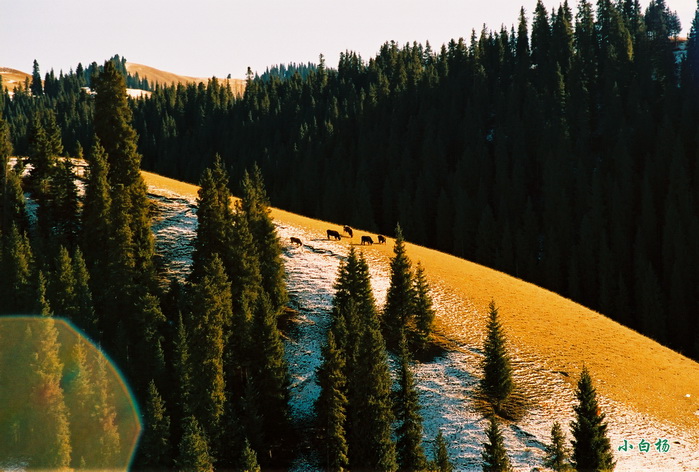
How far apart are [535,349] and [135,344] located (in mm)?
37803

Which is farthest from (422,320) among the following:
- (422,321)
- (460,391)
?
(460,391)

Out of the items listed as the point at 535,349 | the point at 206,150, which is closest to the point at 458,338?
the point at 535,349

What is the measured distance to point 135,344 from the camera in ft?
183

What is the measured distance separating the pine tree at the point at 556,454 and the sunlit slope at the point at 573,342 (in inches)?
440

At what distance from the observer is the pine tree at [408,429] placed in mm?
43844

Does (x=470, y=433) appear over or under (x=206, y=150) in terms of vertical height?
under

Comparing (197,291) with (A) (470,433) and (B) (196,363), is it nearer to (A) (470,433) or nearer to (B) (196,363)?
(B) (196,363)

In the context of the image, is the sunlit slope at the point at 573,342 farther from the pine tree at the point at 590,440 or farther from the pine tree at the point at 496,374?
the pine tree at the point at 590,440

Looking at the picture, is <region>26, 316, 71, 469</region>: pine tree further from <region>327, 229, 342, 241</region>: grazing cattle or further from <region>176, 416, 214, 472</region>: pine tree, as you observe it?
<region>327, 229, 342, 241</region>: grazing cattle

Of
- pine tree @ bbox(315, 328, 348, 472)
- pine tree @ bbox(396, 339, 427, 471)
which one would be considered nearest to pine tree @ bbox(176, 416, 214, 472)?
pine tree @ bbox(315, 328, 348, 472)

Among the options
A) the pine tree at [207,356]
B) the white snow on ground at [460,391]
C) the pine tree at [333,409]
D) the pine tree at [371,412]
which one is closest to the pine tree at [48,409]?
the pine tree at [207,356]

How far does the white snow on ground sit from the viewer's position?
1804 inches

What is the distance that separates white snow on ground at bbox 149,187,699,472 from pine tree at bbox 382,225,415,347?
4693 mm

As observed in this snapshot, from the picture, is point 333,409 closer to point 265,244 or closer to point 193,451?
point 193,451
